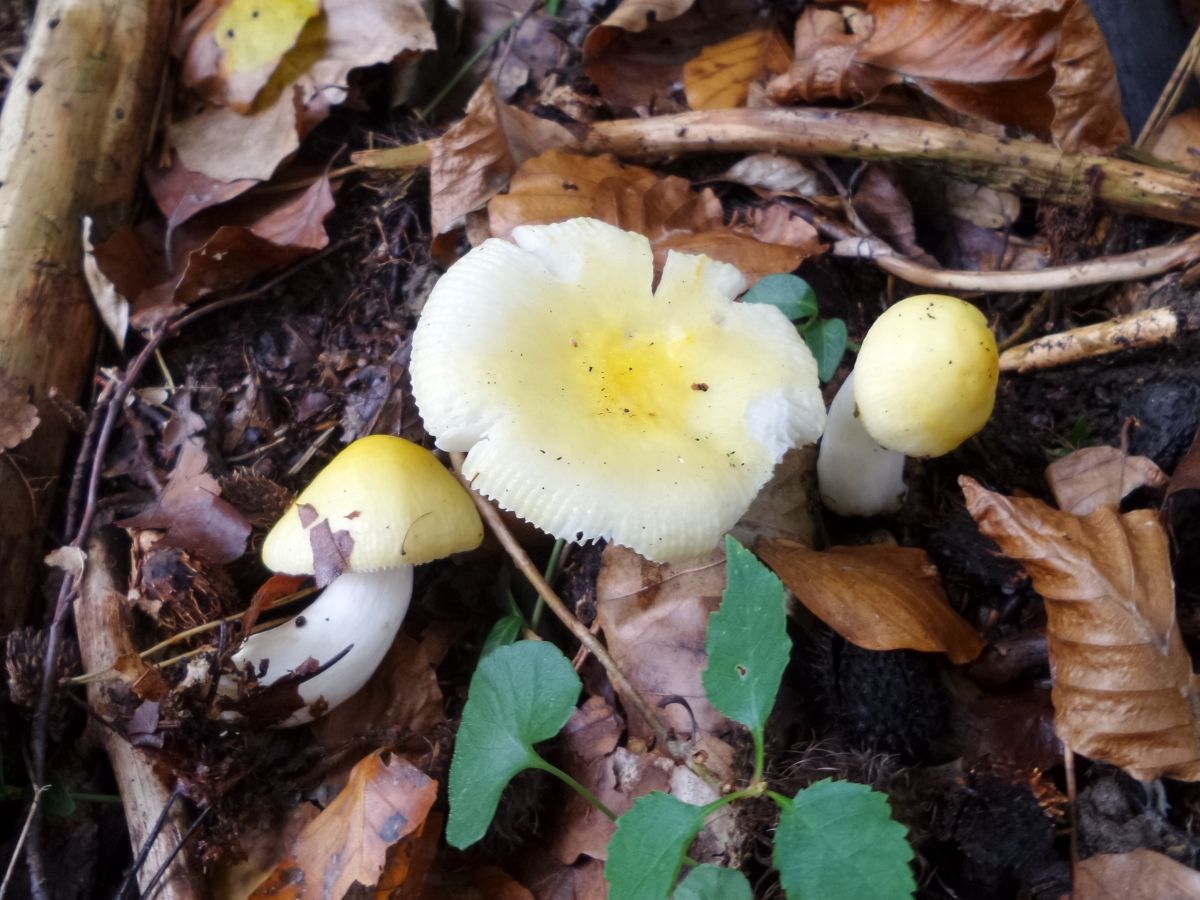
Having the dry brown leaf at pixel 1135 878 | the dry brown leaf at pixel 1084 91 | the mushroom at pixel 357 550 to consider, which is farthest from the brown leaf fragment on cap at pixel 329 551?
the dry brown leaf at pixel 1084 91

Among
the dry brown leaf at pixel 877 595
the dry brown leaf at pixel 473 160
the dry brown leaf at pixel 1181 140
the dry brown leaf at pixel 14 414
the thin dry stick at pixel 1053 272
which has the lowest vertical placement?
the dry brown leaf at pixel 877 595

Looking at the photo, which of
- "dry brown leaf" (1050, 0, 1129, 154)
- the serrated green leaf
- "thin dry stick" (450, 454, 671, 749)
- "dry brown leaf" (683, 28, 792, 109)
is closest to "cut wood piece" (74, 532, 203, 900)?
"thin dry stick" (450, 454, 671, 749)

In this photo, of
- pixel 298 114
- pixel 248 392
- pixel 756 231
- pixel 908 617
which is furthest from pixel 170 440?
pixel 908 617

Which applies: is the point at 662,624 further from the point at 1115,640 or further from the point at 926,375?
the point at 1115,640

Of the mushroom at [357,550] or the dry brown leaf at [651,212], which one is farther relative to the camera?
the dry brown leaf at [651,212]

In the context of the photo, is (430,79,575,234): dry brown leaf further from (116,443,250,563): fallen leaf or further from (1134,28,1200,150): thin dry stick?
(1134,28,1200,150): thin dry stick

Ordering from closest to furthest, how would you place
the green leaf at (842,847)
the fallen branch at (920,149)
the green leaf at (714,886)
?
1. the green leaf at (842,847)
2. the green leaf at (714,886)
3. the fallen branch at (920,149)

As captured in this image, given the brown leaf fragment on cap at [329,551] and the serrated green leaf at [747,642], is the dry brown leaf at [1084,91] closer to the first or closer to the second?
the serrated green leaf at [747,642]

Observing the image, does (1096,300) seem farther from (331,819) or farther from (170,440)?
(170,440)
